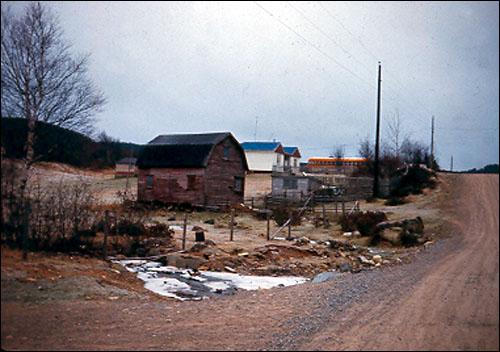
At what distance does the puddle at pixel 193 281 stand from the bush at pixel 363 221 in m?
7.49

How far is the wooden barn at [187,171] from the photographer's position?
3384cm

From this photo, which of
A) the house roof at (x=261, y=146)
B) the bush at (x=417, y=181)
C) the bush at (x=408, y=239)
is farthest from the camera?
the house roof at (x=261, y=146)

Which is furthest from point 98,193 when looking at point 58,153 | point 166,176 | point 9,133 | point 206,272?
point 166,176

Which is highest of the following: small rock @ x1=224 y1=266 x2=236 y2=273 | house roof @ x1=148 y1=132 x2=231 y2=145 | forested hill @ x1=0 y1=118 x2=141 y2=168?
house roof @ x1=148 y1=132 x2=231 y2=145

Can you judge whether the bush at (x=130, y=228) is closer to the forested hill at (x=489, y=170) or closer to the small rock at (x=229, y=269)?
the small rock at (x=229, y=269)

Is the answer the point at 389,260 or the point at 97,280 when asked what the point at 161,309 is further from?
the point at 389,260

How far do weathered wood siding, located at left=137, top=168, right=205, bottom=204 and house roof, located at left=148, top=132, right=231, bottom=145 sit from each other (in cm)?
240

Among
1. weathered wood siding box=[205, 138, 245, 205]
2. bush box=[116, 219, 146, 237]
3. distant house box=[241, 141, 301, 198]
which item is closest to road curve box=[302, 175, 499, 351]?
bush box=[116, 219, 146, 237]

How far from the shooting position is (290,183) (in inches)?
1528

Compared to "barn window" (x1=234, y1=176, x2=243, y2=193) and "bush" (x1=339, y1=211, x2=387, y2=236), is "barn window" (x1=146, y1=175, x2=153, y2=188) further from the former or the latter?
"bush" (x1=339, y1=211, x2=387, y2=236)

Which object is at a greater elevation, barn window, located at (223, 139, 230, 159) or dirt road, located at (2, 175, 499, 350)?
barn window, located at (223, 139, 230, 159)

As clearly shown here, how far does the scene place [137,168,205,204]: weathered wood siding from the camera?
33781mm

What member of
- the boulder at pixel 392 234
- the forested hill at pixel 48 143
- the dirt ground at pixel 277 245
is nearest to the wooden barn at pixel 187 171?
the dirt ground at pixel 277 245

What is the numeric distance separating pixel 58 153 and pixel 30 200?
191 centimetres
